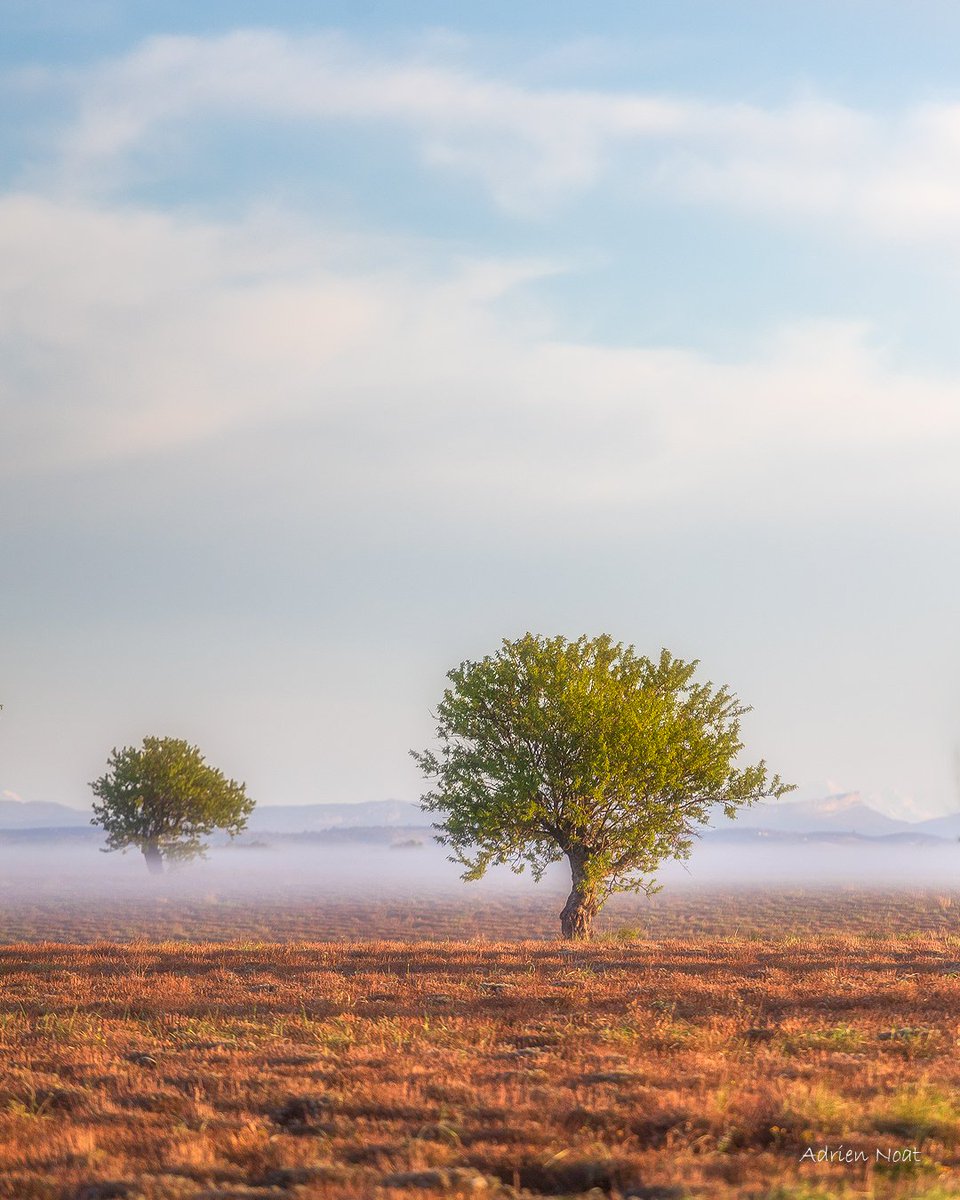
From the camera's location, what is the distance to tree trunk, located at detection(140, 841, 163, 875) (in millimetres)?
76125

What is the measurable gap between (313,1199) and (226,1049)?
697 cm

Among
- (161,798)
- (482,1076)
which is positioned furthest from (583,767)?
(161,798)

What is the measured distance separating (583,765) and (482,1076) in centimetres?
2158

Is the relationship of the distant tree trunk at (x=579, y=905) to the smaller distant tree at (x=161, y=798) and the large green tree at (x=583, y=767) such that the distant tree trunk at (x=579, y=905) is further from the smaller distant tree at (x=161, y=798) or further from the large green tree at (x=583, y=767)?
the smaller distant tree at (x=161, y=798)

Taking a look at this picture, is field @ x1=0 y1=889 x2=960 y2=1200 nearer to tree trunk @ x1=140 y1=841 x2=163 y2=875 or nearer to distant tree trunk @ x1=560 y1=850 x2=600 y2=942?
distant tree trunk @ x1=560 y1=850 x2=600 y2=942

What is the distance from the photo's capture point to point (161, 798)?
7525 centimetres

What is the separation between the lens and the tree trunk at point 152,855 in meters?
76.1

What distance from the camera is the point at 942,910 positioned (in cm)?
6328

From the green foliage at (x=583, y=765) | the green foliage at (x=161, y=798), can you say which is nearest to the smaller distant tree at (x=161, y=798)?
the green foliage at (x=161, y=798)

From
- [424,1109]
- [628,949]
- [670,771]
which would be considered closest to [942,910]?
[670,771]

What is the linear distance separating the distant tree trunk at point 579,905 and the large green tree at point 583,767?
0.05m

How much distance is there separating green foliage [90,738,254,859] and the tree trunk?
8 cm

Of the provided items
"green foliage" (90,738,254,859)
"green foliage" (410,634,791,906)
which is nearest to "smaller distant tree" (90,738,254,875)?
"green foliage" (90,738,254,859)

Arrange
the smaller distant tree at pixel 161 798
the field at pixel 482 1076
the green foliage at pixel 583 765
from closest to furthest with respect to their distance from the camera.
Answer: the field at pixel 482 1076 < the green foliage at pixel 583 765 < the smaller distant tree at pixel 161 798
